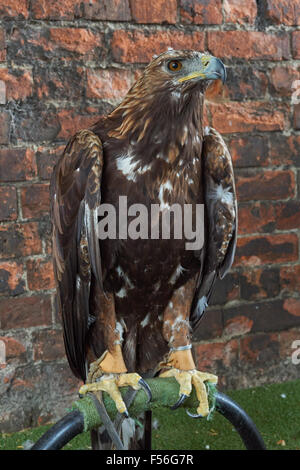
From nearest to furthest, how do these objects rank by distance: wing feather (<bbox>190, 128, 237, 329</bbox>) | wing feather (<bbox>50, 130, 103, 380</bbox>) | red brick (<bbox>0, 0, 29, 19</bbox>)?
wing feather (<bbox>50, 130, 103, 380</bbox>) → wing feather (<bbox>190, 128, 237, 329</bbox>) → red brick (<bbox>0, 0, 29, 19</bbox>)

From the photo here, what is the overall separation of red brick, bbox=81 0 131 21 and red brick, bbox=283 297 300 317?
1261 mm

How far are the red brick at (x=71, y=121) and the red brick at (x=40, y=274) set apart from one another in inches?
17.5

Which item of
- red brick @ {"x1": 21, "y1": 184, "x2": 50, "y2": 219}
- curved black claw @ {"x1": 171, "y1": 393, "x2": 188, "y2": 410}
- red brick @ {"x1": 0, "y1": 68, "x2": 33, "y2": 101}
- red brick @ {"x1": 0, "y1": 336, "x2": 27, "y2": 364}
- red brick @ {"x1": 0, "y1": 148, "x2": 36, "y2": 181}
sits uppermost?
red brick @ {"x1": 0, "y1": 68, "x2": 33, "y2": 101}

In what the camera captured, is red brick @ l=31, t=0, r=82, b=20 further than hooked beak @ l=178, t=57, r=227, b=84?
Yes

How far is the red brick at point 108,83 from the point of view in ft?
5.87

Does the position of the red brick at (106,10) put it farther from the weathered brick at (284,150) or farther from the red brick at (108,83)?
the weathered brick at (284,150)

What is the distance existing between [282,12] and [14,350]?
1616 mm

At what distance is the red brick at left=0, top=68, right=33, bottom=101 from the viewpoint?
1693mm

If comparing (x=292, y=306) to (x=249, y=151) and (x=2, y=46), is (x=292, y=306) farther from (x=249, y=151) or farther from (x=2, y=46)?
(x=2, y=46)

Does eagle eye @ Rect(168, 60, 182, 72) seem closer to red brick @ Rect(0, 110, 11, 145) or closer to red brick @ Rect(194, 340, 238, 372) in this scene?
red brick @ Rect(0, 110, 11, 145)

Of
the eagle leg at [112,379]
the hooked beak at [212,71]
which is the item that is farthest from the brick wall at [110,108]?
the hooked beak at [212,71]

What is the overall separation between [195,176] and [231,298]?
2.95 ft

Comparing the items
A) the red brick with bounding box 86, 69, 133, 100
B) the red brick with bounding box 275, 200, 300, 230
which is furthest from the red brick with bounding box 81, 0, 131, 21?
the red brick with bounding box 275, 200, 300, 230

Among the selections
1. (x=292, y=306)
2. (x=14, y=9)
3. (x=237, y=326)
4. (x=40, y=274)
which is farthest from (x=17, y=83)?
(x=292, y=306)
